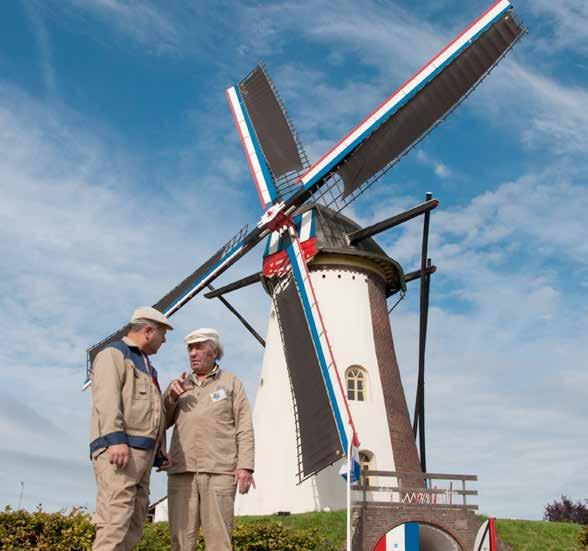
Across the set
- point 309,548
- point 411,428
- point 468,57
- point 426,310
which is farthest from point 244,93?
point 309,548

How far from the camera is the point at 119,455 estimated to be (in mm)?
4828

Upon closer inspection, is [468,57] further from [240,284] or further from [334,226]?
[240,284]

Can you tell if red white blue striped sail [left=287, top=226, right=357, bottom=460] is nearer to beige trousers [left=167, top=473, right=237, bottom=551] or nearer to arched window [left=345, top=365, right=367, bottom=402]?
arched window [left=345, top=365, right=367, bottom=402]

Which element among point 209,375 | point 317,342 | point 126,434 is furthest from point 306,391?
point 126,434

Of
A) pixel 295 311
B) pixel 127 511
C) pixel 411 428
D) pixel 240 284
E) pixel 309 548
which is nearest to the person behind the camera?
pixel 127 511

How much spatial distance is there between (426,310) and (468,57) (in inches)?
293

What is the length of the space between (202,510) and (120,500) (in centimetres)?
89

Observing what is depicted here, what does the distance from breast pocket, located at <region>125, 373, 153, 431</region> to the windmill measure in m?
11.1

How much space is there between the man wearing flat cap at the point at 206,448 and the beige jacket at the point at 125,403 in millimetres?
306

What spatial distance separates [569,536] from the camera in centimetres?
1780

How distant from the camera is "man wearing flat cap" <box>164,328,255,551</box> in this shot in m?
5.50

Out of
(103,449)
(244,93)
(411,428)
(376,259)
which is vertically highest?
(244,93)

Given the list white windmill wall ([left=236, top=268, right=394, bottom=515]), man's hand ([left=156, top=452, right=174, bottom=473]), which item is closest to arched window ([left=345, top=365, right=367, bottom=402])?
white windmill wall ([left=236, top=268, right=394, bottom=515])

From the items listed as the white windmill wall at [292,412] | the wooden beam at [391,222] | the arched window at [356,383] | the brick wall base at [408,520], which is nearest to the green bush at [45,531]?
the brick wall base at [408,520]
